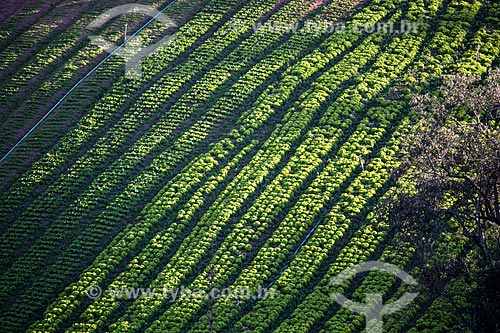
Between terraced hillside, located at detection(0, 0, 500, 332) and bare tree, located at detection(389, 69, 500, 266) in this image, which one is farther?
terraced hillside, located at detection(0, 0, 500, 332)

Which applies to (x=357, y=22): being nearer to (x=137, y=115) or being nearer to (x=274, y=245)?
(x=137, y=115)

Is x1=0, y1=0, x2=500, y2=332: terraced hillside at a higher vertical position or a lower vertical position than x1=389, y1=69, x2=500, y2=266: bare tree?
lower

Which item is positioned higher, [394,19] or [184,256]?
[394,19]

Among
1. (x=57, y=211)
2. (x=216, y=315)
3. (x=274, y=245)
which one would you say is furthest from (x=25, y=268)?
(x=274, y=245)

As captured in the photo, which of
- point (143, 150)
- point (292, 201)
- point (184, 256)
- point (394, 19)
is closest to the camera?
point (184, 256)

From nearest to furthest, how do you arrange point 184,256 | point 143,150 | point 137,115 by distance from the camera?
1. point 184,256
2. point 143,150
3. point 137,115

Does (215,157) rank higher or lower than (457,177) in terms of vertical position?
lower

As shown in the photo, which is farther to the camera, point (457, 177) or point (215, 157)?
point (215, 157)

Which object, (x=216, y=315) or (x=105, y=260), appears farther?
(x=105, y=260)
